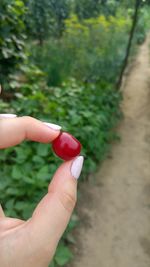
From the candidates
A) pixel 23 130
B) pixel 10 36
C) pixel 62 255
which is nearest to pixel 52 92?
pixel 10 36

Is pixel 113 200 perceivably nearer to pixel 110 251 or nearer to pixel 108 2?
pixel 110 251

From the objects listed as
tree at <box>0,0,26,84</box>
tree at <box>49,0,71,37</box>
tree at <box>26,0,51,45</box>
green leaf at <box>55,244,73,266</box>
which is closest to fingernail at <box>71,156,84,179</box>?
green leaf at <box>55,244,73,266</box>

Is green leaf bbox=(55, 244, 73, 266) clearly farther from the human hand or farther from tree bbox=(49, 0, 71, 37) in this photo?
tree bbox=(49, 0, 71, 37)

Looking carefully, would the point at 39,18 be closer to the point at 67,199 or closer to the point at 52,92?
the point at 52,92

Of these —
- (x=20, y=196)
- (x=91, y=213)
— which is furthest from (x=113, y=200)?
(x=20, y=196)

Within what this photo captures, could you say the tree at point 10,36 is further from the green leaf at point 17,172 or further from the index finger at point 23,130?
the index finger at point 23,130

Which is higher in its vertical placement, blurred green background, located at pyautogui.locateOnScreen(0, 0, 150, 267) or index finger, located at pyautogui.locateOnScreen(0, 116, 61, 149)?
index finger, located at pyautogui.locateOnScreen(0, 116, 61, 149)

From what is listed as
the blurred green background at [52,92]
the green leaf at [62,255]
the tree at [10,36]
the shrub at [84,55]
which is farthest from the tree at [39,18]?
the green leaf at [62,255]
